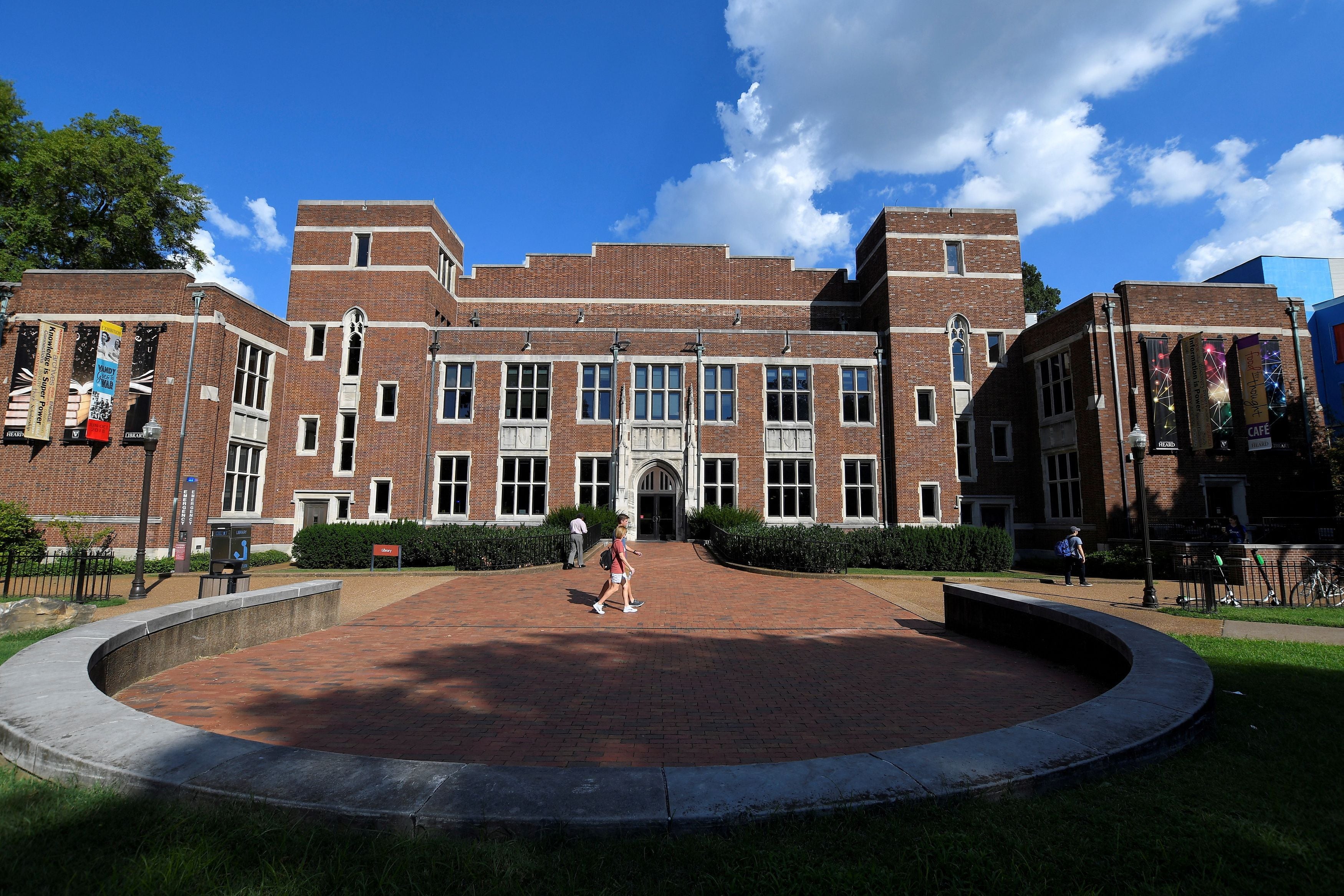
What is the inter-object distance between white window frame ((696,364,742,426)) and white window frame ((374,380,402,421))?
489 inches

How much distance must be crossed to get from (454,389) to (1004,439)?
23.6m

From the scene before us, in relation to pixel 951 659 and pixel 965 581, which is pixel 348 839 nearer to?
pixel 951 659

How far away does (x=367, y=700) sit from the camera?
18.8 ft

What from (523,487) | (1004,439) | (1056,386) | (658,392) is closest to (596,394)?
(658,392)

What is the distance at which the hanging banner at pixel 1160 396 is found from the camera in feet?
67.7

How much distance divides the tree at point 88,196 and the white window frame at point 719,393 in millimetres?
24685

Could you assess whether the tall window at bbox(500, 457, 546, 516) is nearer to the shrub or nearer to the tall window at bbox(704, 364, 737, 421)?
the shrub

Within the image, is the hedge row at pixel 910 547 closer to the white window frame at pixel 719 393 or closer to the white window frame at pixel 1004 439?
the white window frame at pixel 719 393

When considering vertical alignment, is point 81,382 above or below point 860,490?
above

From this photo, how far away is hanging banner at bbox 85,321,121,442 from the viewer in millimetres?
20594

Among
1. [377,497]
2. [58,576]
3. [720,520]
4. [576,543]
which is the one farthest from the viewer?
[377,497]

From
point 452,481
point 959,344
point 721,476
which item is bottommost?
point 452,481

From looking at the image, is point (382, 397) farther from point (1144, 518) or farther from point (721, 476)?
point (1144, 518)

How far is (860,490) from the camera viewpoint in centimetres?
2639
